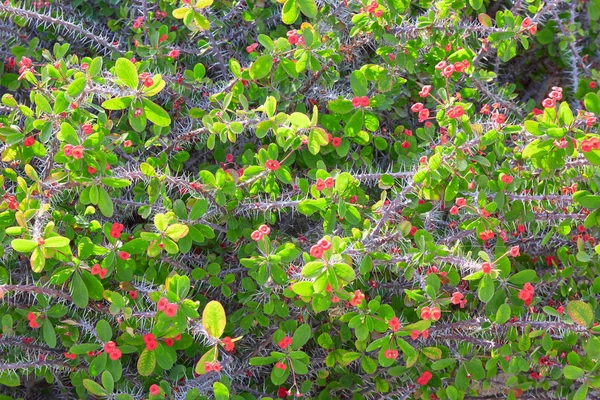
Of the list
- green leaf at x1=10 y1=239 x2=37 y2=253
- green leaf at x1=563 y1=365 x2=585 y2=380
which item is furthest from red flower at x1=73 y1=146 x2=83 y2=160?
green leaf at x1=563 y1=365 x2=585 y2=380

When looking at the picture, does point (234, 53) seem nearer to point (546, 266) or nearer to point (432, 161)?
point (432, 161)

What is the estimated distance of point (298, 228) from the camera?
2262 mm

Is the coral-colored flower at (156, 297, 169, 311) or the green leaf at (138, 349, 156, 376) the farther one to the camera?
the green leaf at (138, 349, 156, 376)

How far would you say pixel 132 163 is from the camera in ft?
6.93

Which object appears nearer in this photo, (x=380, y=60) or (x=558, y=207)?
(x=558, y=207)

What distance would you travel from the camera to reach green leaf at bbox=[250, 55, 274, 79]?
1.93 m

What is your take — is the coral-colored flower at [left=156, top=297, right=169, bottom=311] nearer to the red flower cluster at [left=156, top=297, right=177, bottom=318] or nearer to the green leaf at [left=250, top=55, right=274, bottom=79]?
the red flower cluster at [left=156, top=297, right=177, bottom=318]

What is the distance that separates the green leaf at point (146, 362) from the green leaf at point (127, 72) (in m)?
0.70

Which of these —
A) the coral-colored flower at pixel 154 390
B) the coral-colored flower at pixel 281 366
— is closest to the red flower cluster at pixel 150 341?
the coral-colored flower at pixel 154 390

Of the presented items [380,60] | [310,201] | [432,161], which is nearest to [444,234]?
[432,161]

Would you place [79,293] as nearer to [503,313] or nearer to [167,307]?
[167,307]

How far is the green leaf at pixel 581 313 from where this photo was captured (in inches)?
69.4

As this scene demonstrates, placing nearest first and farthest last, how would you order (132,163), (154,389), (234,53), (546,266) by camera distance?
(154,389) < (132,163) < (546,266) < (234,53)

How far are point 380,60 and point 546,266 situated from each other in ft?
3.02
